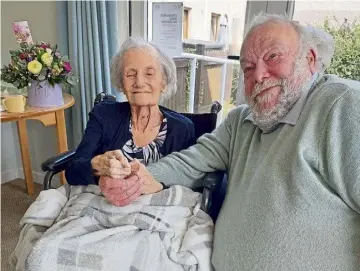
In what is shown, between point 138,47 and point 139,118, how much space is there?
27 cm

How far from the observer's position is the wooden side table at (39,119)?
72.0 inches

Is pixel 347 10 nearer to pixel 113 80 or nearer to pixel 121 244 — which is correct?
pixel 113 80

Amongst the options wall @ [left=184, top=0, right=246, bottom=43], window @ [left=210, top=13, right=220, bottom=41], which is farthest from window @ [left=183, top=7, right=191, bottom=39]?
window @ [left=210, top=13, right=220, bottom=41]

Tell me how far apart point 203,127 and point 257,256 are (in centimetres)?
71

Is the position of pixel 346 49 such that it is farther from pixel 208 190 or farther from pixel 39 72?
pixel 39 72

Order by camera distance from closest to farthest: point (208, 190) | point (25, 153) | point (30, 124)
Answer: point (208, 190)
point (25, 153)
point (30, 124)

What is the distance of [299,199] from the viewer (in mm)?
876

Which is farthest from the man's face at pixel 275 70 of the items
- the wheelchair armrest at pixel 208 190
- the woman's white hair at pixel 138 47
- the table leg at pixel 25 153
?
the table leg at pixel 25 153

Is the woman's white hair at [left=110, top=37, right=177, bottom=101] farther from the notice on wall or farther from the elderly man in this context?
the notice on wall

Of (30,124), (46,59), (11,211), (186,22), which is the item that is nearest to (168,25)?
(186,22)

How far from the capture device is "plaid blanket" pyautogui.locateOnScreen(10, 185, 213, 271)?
0.96m

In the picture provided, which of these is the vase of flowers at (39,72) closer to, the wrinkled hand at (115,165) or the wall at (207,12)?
the wall at (207,12)

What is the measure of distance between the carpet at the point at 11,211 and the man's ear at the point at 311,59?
5.40 feet

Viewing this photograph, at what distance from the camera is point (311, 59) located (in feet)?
3.34
